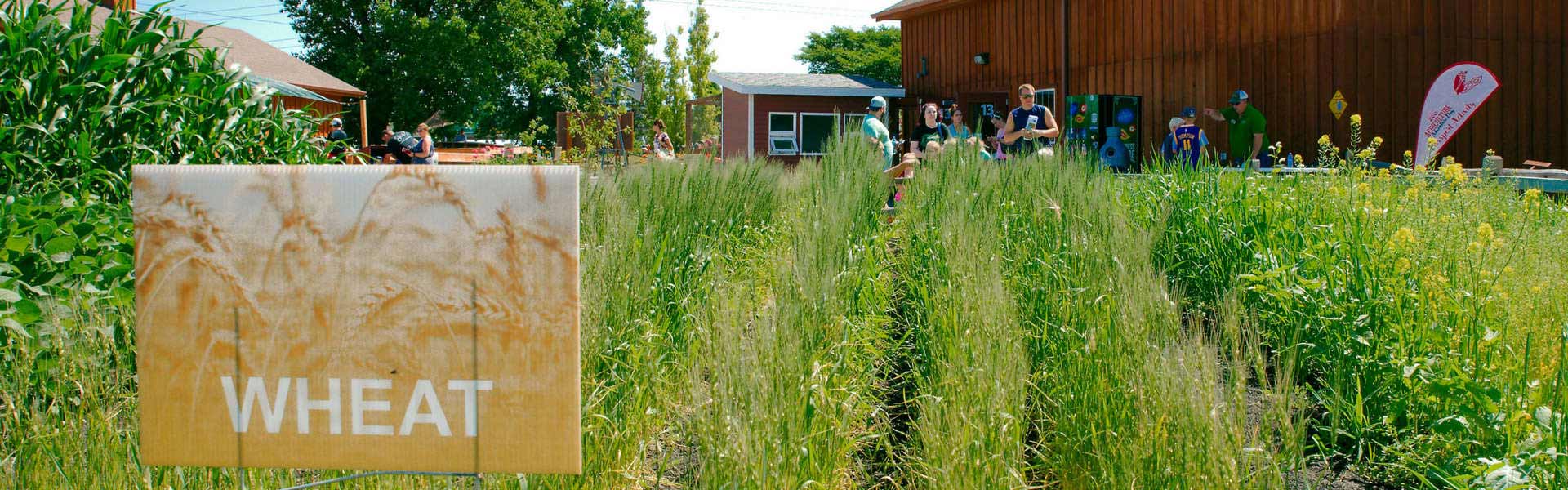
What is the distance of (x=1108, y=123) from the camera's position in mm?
14852

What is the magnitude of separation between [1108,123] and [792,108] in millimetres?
10391

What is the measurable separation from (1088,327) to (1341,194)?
2051mm

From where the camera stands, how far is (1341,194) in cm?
466

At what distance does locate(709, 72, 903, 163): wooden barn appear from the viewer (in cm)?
2398

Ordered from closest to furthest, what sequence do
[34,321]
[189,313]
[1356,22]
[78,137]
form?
1. [189,313]
2. [34,321]
3. [78,137]
4. [1356,22]

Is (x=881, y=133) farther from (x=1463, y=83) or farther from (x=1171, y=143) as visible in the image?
(x=1463, y=83)

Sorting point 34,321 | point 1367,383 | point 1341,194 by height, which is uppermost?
point 1341,194

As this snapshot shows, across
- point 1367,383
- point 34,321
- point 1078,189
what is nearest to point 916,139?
point 1078,189

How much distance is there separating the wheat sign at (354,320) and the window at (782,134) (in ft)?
73.4

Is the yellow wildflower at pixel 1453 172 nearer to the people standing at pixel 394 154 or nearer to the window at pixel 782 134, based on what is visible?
the people standing at pixel 394 154

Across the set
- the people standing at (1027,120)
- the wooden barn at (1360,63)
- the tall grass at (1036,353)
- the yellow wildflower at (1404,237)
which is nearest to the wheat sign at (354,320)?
the tall grass at (1036,353)

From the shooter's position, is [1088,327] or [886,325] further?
[886,325]

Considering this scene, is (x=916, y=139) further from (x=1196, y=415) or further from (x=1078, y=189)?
(x=1196, y=415)

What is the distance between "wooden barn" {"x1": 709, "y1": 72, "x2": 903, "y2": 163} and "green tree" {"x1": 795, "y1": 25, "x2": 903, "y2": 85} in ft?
131
